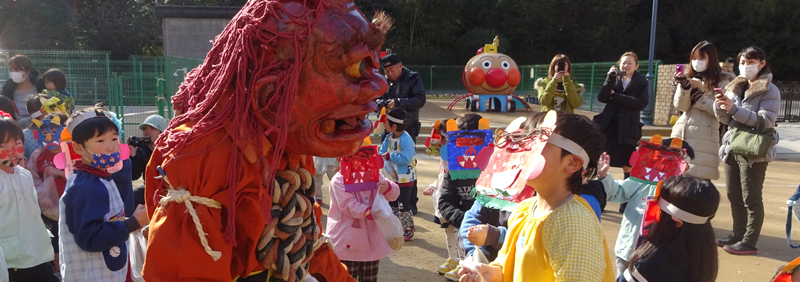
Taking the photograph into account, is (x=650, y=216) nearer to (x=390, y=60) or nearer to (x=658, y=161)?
(x=658, y=161)

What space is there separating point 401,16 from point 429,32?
1.77 metres

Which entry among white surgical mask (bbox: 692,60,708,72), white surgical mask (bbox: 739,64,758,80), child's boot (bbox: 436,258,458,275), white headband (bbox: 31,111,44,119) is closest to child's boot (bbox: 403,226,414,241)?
child's boot (bbox: 436,258,458,275)

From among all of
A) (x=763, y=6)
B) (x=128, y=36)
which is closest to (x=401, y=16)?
(x=128, y=36)

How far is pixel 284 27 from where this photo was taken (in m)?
1.45

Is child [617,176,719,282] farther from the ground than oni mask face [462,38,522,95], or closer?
closer

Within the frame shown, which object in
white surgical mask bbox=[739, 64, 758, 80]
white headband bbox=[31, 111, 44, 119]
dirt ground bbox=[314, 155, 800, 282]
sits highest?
white surgical mask bbox=[739, 64, 758, 80]

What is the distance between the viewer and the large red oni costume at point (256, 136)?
1.39 m

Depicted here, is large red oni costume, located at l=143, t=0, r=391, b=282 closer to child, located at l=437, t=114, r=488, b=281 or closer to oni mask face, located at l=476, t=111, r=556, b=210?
oni mask face, located at l=476, t=111, r=556, b=210

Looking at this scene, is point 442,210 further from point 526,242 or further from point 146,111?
point 146,111

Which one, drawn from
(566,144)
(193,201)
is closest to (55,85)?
(193,201)

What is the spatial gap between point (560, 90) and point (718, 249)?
262 centimetres

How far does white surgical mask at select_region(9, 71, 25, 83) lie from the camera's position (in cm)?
597

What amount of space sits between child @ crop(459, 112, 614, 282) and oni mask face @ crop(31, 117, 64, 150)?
11.8 feet

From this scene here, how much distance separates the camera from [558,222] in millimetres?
1822
